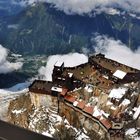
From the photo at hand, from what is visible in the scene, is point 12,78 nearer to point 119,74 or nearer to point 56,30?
point 119,74

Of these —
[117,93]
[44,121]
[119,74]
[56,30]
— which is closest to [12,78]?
[44,121]

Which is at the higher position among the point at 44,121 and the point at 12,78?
the point at 44,121

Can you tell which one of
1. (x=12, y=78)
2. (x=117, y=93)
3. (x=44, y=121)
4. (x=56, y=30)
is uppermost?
(x=117, y=93)

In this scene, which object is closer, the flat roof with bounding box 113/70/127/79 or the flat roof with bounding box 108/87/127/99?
the flat roof with bounding box 108/87/127/99

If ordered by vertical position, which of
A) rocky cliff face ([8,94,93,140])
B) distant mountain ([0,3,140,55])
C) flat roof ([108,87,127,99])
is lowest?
distant mountain ([0,3,140,55])

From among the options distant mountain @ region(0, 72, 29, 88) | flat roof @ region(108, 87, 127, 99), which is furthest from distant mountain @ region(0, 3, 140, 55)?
flat roof @ region(108, 87, 127, 99)

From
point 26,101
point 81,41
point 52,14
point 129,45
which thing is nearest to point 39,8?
point 52,14

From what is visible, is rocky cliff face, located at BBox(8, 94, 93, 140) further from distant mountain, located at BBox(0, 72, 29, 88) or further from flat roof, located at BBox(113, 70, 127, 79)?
distant mountain, located at BBox(0, 72, 29, 88)

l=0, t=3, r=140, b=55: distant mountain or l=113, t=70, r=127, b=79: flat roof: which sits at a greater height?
l=113, t=70, r=127, b=79: flat roof

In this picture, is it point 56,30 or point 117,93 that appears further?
point 56,30
